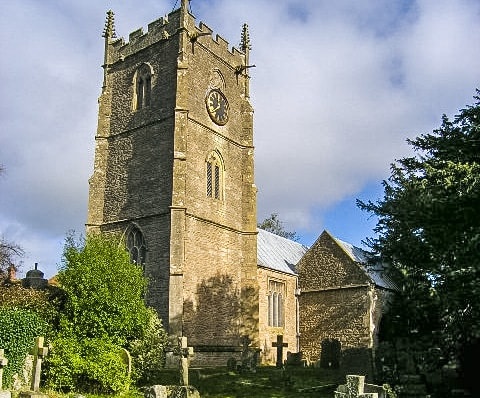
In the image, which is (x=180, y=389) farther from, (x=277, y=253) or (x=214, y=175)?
(x=277, y=253)

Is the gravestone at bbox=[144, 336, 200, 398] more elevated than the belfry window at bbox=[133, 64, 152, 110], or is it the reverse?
the belfry window at bbox=[133, 64, 152, 110]

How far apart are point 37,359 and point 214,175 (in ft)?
47.9

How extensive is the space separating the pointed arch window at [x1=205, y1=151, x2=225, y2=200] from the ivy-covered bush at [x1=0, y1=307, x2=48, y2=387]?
491 inches

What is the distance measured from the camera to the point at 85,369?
17234 mm

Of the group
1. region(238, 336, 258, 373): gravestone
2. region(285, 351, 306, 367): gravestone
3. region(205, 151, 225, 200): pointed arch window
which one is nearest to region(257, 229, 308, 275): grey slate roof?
region(205, 151, 225, 200): pointed arch window

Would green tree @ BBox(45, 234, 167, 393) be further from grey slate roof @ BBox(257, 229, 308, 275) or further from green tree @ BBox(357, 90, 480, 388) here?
grey slate roof @ BBox(257, 229, 308, 275)

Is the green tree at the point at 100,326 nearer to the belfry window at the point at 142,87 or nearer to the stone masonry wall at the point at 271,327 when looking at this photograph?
the stone masonry wall at the point at 271,327

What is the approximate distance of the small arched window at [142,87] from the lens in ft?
97.0

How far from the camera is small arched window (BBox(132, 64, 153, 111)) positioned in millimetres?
29578

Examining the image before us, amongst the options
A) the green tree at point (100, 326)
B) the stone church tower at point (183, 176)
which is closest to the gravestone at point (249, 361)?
the stone church tower at point (183, 176)

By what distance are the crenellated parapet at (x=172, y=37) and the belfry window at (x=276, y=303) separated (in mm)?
12712

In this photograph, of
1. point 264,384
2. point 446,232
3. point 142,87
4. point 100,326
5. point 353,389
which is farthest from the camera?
point 142,87

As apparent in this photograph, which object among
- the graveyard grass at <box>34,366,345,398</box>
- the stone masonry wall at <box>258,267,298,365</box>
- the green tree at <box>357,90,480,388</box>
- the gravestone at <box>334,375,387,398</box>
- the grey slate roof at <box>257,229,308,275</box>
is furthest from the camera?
the grey slate roof at <box>257,229,308,275</box>

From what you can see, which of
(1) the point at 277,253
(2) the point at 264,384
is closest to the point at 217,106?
(1) the point at 277,253
